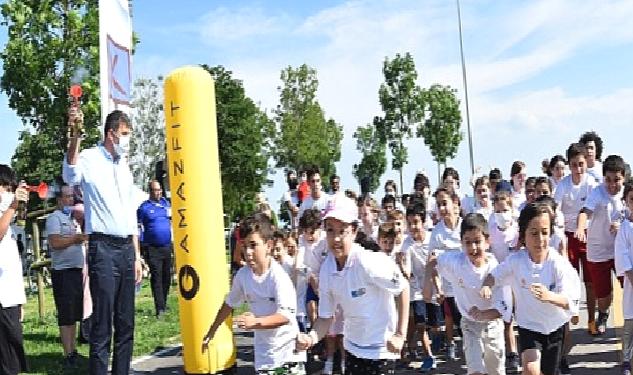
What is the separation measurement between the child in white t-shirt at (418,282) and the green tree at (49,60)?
13.9m

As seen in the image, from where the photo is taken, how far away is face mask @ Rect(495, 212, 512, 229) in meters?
8.44

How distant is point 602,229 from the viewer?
8000 mm

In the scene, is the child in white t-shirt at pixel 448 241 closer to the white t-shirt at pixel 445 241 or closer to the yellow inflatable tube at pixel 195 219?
the white t-shirt at pixel 445 241

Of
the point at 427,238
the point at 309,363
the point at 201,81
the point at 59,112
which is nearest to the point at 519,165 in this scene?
the point at 427,238

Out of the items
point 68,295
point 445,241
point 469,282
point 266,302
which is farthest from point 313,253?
point 266,302

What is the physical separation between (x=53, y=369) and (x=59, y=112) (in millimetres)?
14379

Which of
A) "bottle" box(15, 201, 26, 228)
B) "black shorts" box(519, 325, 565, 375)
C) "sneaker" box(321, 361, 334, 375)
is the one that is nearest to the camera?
"black shorts" box(519, 325, 565, 375)

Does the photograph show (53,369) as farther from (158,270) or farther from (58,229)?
(158,270)

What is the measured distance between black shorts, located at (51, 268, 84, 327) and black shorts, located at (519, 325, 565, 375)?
16.7ft

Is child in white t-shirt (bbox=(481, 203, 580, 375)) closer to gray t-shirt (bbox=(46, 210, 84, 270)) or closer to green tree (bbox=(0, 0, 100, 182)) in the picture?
gray t-shirt (bbox=(46, 210, 84, 270))

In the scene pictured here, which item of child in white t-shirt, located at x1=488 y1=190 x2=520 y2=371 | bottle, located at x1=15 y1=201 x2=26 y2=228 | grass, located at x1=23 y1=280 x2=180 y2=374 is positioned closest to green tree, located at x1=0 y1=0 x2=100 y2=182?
grass, located at x1=23 y1=280 x2=180 y2=374

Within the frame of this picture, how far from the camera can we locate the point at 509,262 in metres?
5.55

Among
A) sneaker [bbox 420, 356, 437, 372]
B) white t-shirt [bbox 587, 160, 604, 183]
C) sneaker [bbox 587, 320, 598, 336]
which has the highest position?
white t-shirt [bbox 587, 160, 604, 183]

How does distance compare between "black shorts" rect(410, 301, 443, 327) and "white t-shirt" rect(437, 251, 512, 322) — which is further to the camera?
"black shorts" rect(410, 301, 443, 327)
